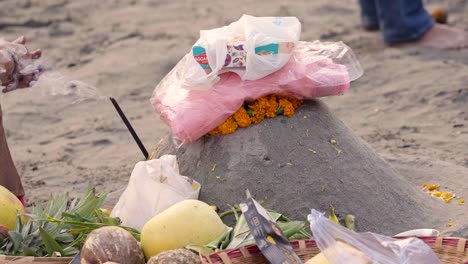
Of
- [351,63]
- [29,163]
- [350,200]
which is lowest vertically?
[29,163]

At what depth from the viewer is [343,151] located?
3418mm

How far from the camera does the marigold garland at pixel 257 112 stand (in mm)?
3359

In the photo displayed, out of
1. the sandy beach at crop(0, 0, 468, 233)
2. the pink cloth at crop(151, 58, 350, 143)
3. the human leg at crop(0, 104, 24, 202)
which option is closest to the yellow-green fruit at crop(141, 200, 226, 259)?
the pink cloth at crop(151, 58, 350, 143)

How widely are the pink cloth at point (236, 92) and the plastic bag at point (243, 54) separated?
0.04 m

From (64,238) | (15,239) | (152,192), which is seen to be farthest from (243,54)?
(15,239)

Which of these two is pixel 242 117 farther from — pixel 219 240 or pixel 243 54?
pixel 219 240

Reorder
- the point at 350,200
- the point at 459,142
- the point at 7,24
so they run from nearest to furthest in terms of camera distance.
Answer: the point at 350,200 < the point at 459,142 < the point at 7,24

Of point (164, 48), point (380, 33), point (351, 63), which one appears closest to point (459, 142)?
point (351, 63)

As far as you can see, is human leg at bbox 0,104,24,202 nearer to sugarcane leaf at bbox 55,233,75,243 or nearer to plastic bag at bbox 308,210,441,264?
sugarcane leaf at bbox 55,233,75,243

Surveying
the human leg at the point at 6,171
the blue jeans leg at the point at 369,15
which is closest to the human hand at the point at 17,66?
the human leg at the point at 6,171

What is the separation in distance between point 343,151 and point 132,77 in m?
3.32

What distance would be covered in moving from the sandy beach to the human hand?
0.09 m

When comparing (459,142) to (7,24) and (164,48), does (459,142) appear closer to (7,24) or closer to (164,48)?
(164,48)

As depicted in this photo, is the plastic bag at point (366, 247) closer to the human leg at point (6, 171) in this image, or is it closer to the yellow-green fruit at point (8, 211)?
the yellow-green fruit at point (8, 211)
